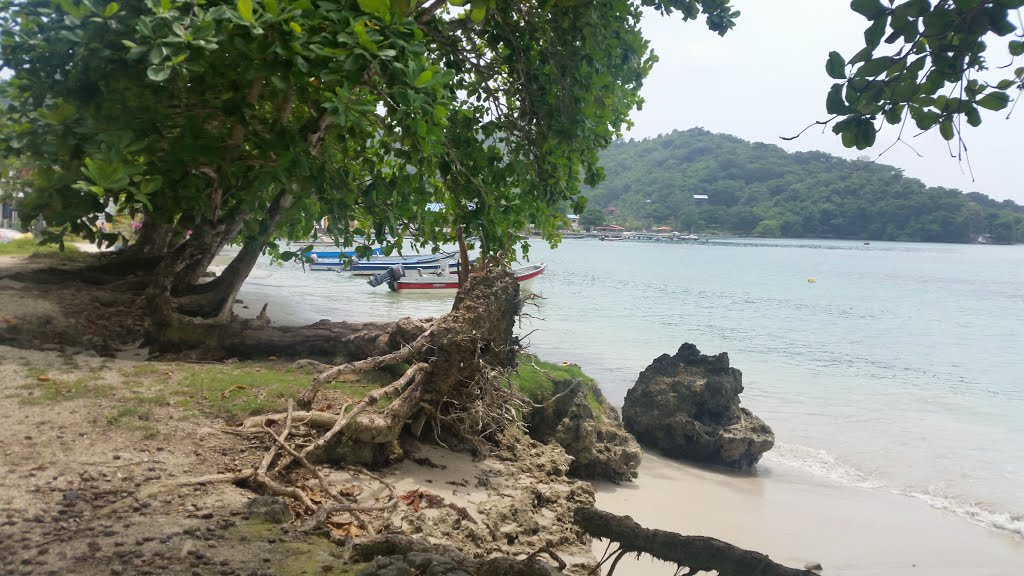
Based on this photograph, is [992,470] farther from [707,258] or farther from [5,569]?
[707,258]

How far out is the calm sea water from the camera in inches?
397

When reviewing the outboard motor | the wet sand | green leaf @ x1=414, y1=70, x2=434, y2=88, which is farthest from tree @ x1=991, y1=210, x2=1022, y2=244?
green leaf @ x1=414, y1=70, x2=434, y2=88

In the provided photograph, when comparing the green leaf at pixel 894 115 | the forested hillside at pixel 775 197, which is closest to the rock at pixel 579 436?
the green leaf at pixel 894 115

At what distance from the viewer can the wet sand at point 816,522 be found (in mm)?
6660

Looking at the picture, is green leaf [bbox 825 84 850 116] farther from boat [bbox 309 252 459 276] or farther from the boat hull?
boat [bbox 309 252 459 276]

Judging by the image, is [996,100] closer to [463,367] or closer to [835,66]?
[835,66]

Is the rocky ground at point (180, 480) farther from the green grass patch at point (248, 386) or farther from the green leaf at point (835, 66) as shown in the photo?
the green leaf at point (835, 66)

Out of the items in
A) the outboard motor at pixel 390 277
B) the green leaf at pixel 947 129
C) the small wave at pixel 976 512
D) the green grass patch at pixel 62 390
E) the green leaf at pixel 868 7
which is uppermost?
the green leaf at pixel 868 7

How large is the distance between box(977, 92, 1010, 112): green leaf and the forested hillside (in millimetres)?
38501

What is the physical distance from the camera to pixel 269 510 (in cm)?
368

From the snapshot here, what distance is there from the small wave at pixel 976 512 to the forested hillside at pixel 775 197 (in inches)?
1263

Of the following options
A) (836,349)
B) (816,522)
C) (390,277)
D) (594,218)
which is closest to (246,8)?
(816,522)

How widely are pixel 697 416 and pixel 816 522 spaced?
2033 mm

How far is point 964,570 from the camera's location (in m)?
6.67
